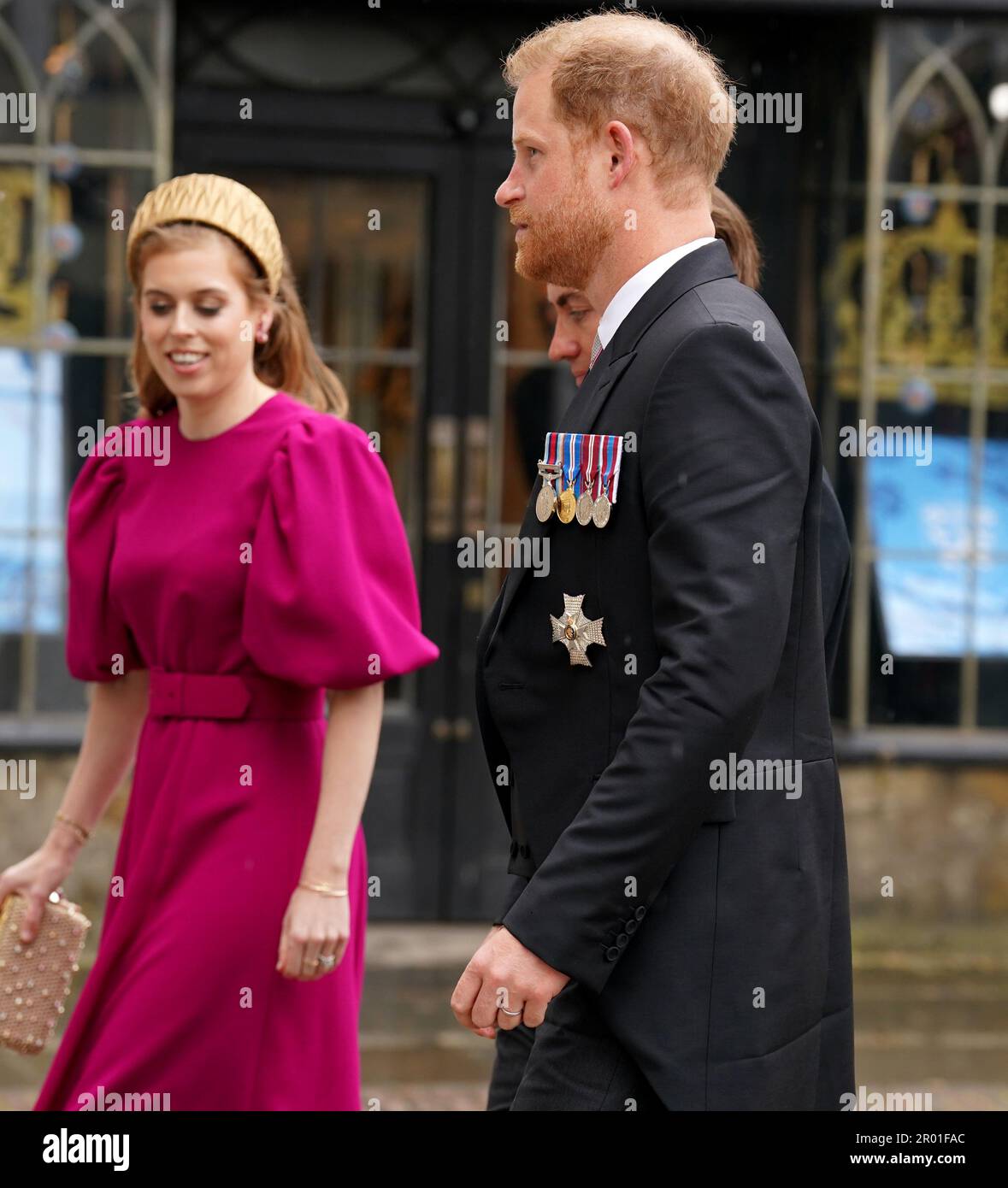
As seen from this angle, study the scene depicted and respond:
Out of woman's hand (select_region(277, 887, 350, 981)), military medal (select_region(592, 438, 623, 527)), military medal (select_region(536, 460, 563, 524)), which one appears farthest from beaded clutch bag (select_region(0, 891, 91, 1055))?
military medal (select_region(592, 438, 623, 527))

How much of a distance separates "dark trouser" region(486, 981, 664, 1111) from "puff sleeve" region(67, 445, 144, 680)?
4.37 feet

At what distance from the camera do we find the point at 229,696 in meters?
3.31

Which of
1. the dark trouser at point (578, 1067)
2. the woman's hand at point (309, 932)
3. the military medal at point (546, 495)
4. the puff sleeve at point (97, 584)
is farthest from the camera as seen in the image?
the puff sleeve at point (97, 584)

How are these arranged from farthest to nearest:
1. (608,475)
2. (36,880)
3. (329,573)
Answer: (36,880) < (329,573) < (608,475)

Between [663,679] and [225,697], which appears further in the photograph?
[225,697]

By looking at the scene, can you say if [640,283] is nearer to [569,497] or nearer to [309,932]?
[569,497]

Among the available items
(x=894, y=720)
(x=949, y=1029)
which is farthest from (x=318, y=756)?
(x=894, y=720)

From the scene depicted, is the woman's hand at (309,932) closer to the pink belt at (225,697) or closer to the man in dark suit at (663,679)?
the pink belt at (225,697)

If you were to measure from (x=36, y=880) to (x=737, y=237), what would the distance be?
1.69 metres

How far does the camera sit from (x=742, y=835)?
238 centimetres

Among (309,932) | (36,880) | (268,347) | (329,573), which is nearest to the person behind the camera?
(309,932)

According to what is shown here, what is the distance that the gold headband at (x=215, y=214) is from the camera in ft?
11.0

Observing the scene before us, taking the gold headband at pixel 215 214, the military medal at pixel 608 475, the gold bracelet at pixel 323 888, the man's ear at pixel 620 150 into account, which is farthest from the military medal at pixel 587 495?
the gold headband at pixel 215 214

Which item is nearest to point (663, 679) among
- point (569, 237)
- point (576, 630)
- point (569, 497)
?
point (576, 630)
